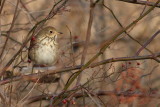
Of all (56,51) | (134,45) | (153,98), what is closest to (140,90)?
(153,98)

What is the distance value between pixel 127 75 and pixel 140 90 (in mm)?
530

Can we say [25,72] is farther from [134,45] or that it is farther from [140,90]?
[134,45]

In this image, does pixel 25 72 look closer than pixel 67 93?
No

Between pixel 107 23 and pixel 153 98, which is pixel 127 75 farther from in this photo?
pixel 107 23

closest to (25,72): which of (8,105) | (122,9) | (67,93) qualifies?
(67,93)

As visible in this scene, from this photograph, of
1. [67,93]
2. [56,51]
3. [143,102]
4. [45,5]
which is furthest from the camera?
[45,5]

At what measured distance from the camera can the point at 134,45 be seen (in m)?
9.67

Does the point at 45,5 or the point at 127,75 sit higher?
the point at 45,5

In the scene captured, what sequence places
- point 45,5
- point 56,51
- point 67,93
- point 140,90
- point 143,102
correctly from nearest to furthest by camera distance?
point 67,93
point 143,102
point 140,90
point 56,51
point 45,5

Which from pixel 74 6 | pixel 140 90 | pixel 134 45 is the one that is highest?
pixel 74 6

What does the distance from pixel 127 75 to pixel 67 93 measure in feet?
2.76

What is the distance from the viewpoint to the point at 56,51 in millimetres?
6574

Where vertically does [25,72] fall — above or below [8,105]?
above

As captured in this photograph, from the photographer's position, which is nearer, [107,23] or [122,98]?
[122,98]
